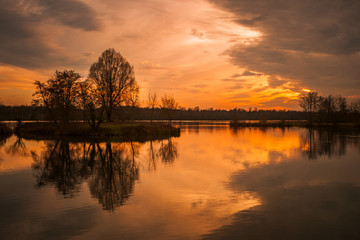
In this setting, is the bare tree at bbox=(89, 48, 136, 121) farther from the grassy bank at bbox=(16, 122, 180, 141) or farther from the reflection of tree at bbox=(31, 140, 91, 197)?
the reflection of tree at bbox=(31, 140, 91, 197)

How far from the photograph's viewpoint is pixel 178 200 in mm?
10875

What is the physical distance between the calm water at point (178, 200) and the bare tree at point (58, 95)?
24709 mm

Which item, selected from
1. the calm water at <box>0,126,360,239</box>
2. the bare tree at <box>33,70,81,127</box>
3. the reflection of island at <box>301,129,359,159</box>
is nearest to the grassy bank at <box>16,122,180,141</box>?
the bare tree at <box>33,70,81,127</box>

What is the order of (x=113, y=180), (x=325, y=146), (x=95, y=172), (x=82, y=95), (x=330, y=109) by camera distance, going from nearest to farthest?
1. (x=113, y=180)
2. (x=95, y=172)
3. (x=325, y=146)
4. (x=82, y=95)
5. (x=330, y=109)

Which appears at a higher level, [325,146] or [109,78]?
[109,78]

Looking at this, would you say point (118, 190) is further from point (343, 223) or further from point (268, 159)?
point (268, 159)

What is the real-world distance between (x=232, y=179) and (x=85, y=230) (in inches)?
352

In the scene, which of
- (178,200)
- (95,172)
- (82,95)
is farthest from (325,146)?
(82,95)

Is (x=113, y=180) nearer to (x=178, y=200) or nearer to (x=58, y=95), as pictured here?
(x=178, y=200)

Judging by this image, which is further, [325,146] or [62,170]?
[325,146]

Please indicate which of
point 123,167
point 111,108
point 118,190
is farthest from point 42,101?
point 118,190

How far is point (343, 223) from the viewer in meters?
8.55

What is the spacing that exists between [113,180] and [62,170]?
497 cm

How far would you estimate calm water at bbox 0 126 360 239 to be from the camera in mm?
7926
